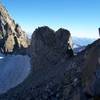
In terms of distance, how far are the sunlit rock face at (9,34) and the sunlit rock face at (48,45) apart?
7093cm

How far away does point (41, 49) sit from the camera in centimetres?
8475

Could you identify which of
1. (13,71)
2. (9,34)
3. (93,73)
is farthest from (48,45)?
(9,34)

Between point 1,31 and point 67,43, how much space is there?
323 feet

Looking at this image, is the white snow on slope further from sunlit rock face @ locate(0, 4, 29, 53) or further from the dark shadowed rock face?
the dark shadowed rock face

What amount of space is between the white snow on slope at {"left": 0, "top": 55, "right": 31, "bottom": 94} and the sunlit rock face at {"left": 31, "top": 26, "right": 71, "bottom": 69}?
13272 mm

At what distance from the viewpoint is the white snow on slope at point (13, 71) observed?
97.6m

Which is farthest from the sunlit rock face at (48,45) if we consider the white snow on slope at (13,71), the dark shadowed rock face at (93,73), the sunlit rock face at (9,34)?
the sunlit rock face at (9,34)

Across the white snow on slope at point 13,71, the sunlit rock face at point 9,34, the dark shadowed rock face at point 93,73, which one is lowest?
the white snow on slope at point 13,71

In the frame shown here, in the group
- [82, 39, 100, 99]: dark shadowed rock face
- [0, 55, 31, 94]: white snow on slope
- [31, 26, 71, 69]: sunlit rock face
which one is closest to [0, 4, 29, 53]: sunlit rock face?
[0, 55, 31, 94]: white snow on slope

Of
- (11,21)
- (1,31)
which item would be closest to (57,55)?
(1,31)

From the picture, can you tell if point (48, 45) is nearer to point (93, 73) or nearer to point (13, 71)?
point (13, 71)

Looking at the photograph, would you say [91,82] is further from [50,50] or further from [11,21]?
[11,21]

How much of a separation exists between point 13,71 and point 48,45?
3132cm

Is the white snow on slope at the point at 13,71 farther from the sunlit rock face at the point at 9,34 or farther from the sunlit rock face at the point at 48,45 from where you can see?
the sunlit rock face at the point at 9,34
